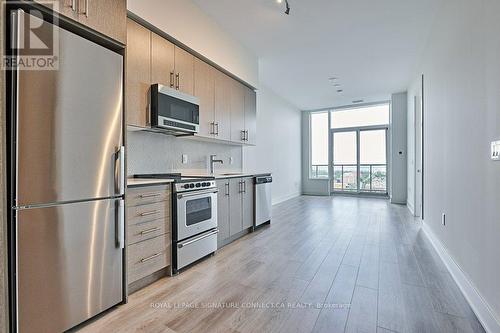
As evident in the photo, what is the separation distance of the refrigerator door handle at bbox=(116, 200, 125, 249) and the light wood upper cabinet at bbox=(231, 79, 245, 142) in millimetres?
2341

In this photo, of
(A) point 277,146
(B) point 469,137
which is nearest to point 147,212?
(B) point 469,137

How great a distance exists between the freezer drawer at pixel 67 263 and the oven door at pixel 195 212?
2.34 ft

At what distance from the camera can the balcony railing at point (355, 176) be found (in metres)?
8.16

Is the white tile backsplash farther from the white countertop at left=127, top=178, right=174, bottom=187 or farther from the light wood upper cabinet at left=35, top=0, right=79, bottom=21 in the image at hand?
the light wood upper cabinet at left=35, top=0, right=79, bottom=21

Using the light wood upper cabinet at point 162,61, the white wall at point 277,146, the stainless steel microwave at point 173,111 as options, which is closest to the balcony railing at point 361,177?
the white wall at point 277,146

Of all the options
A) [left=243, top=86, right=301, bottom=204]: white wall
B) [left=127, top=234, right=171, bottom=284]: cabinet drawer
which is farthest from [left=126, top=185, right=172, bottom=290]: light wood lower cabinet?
[left=243, top=86, right=301, bottom=204]: white wall

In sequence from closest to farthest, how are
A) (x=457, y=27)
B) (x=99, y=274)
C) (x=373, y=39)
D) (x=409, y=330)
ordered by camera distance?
(x=409, y=330) → (x=99, y=274) → (x=457, y=27) → (x=373, y=39)

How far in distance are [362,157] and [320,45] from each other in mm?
5163

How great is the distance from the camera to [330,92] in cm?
691

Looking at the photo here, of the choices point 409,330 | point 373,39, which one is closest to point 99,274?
point 409,330

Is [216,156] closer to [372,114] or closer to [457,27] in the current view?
[457,27]

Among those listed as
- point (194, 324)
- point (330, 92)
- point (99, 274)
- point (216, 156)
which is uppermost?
point (330, 92)

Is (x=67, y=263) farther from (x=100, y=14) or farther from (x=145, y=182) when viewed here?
(x=100, y=14)

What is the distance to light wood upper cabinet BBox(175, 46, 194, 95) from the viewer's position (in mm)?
2913
